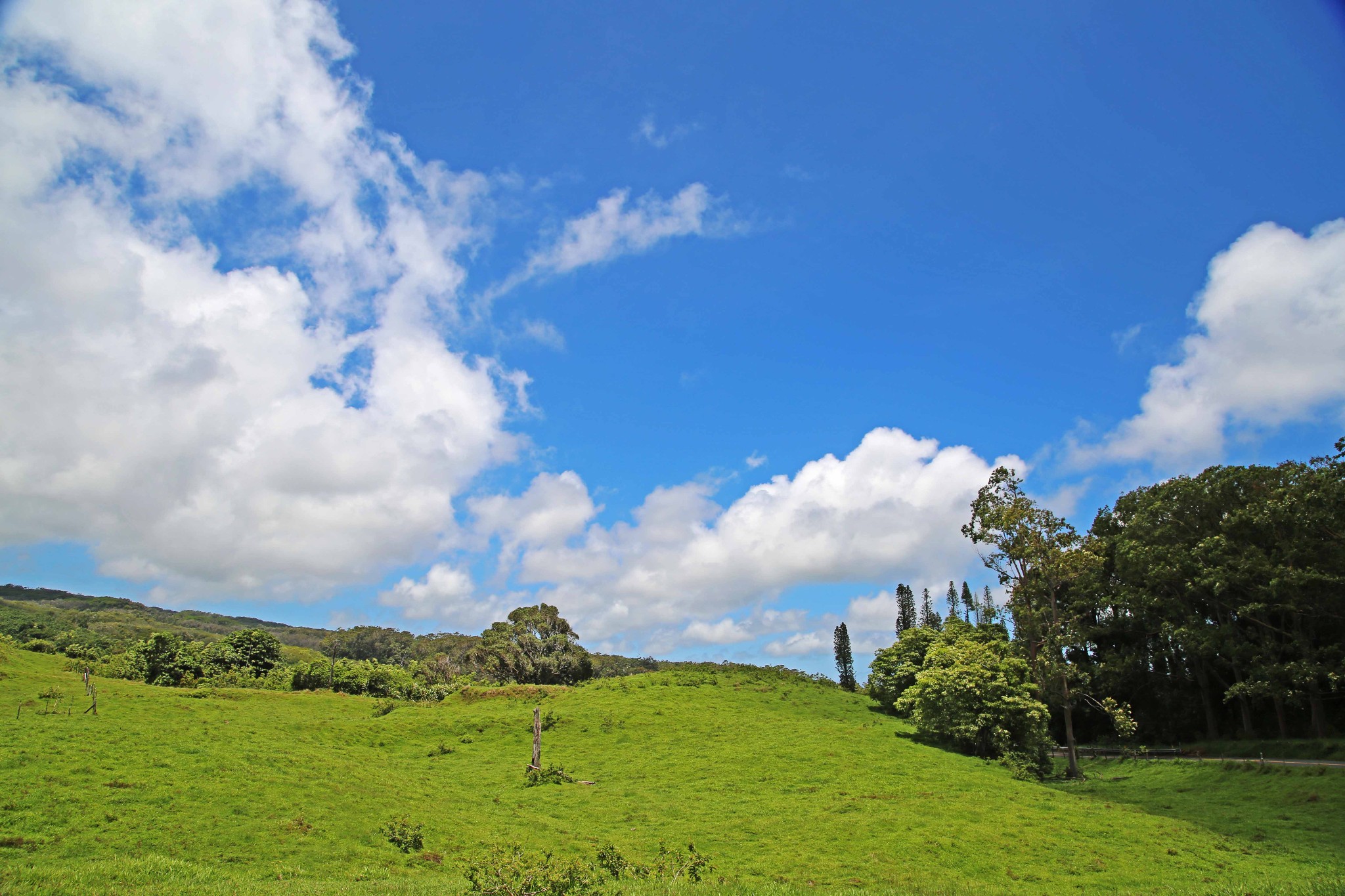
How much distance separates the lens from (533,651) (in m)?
81.5

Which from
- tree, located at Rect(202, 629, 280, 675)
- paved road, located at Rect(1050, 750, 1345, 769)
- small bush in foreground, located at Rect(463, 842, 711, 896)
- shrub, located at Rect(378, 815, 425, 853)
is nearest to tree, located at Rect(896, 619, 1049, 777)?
paved road, located at Rect(1050, 750, 1345, 769)

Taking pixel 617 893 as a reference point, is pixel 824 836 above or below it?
below

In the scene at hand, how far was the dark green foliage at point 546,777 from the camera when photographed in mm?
35969

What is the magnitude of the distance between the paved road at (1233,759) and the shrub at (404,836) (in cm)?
4462

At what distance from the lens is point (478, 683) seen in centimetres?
6844

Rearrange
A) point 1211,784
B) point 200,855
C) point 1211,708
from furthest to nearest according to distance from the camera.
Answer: point 1211,708
point 1211,784
point 200,855

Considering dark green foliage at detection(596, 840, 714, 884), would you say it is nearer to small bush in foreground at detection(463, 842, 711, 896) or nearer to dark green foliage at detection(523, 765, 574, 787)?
small bush in foreground at detection(463, 842, 711, 896)

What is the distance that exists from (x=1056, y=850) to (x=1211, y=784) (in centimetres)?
2210

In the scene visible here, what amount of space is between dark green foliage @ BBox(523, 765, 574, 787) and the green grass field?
0.78m

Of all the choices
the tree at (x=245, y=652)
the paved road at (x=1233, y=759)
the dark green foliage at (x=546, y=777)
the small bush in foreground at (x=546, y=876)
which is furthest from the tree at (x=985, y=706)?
the tree at (x=245, y=652)

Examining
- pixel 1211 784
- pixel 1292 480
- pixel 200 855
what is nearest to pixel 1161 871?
pixel 1211 784

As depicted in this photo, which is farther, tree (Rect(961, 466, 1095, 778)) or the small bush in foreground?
tree (Rect(961, 466, 1095, 778))

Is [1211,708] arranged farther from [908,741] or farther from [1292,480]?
[908,741]

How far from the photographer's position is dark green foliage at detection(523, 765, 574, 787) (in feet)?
118
